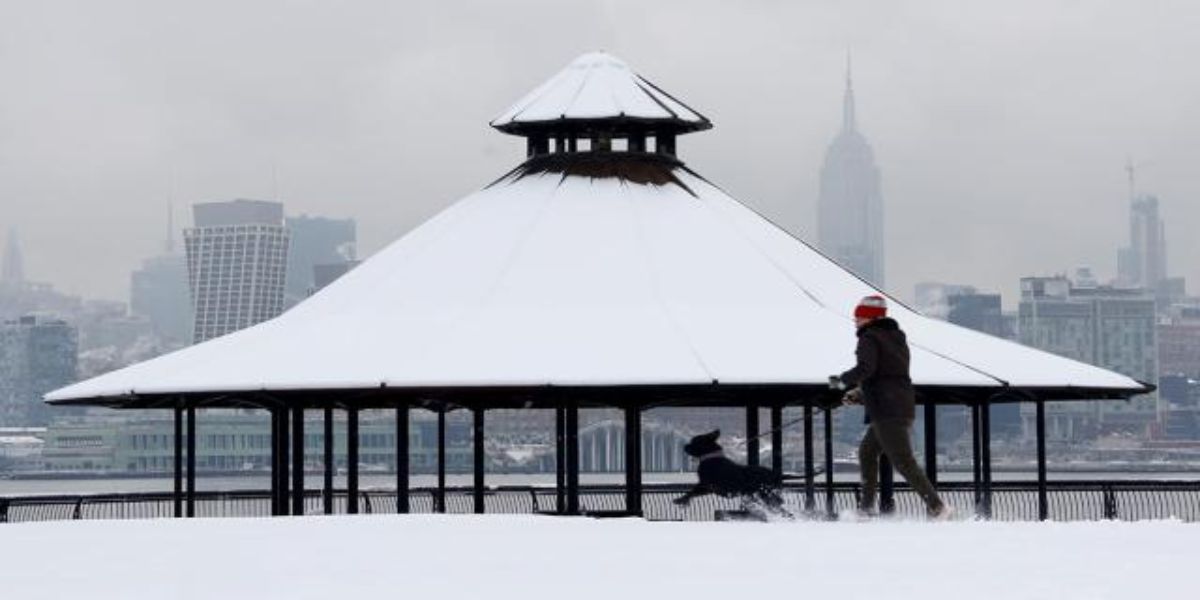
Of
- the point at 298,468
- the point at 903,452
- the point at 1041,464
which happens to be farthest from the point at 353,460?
the point at 903,452

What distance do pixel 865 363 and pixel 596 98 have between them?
82.1ft

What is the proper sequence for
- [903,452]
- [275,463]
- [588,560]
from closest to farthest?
1. [588,560]
2. [903,452]
3. [275,463]

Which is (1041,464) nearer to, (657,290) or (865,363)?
(657,290)

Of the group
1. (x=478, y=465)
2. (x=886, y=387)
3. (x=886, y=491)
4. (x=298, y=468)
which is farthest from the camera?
(x=298, y=468)

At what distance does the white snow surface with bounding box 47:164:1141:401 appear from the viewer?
132ft

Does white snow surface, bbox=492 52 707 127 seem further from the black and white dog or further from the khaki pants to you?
the khaki pants

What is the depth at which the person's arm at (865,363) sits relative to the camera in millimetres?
23812

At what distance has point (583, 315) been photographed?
43438mm

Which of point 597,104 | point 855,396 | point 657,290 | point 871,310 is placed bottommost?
point 855,396

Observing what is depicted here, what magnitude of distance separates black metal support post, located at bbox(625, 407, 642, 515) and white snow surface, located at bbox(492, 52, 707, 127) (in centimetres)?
895

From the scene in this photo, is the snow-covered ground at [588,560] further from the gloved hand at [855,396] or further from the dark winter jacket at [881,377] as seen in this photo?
the gloved hand at [855,396]

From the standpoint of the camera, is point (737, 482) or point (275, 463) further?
point (275, 463)

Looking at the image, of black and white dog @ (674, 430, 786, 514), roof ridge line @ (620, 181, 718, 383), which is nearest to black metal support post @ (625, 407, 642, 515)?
roof ridge line @ (620, 181, 718, 383)

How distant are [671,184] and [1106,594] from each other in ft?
107
